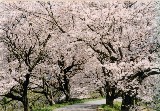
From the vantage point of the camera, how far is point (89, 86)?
33.1 m

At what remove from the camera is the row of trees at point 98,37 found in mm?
20656

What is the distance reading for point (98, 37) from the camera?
20.5 meters

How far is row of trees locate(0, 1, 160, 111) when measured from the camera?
20656 millimetres

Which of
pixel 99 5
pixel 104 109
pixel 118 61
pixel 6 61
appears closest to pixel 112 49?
pixel 118 61

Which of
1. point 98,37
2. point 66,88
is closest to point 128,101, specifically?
point 98,37

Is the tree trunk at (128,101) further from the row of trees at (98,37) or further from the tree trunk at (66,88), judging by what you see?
the tree trunk at (66,88)

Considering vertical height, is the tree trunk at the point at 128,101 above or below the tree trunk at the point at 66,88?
below

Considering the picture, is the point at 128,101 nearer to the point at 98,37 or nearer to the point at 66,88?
the point at 98,37

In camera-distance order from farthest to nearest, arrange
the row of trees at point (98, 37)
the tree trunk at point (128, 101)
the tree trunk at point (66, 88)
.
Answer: the tree trunk at point (66, 88) → the tree trunk at point (128, 101) → the row of trees at point (98, 37)

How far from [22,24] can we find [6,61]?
4.78 meters

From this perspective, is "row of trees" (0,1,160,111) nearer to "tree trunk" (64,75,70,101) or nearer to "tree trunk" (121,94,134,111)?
"tree trunk" (121,94,134,111)

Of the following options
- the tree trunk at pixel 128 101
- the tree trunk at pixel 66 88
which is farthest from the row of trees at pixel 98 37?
the tree trunk at pixel 66 88

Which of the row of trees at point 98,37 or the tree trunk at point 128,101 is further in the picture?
the tree trunk at point 128,101

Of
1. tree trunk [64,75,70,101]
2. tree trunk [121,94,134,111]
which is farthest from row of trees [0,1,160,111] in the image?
tree trunk [64,75,70,101]
